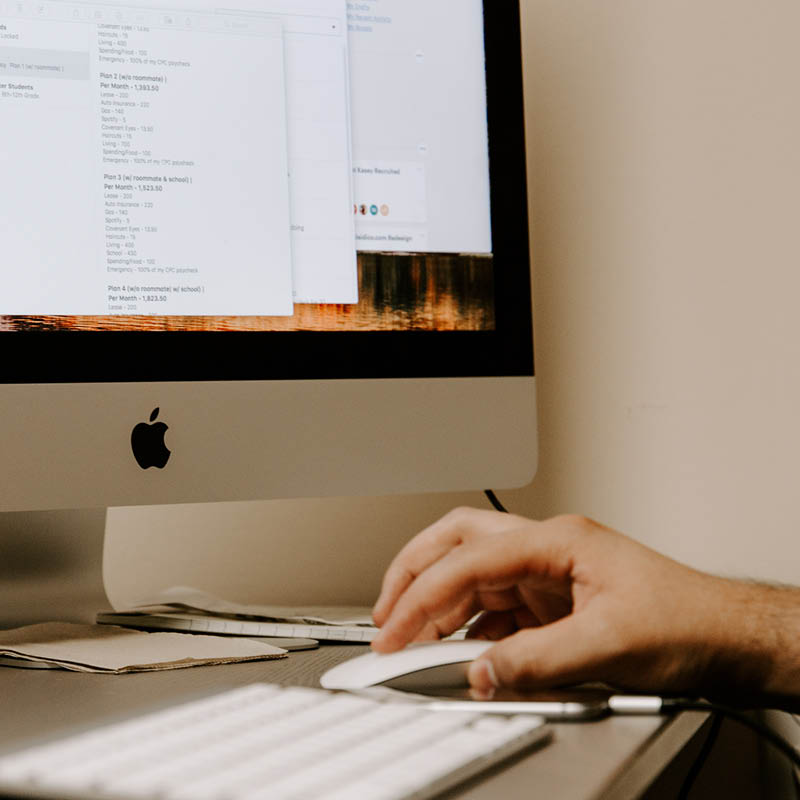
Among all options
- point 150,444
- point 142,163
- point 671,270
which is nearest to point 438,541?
point 150,444

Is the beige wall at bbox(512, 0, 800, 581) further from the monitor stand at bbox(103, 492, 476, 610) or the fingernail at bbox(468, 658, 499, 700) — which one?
the fingernail at bbox(468, 658, 499, 700)

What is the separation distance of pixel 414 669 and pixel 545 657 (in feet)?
0.23

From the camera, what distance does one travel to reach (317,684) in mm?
503

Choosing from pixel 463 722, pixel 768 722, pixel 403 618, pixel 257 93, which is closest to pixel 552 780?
pixel 463 722

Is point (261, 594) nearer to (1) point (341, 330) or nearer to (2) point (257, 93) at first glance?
(1) point (341, 330)

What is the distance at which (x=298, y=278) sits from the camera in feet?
2.31

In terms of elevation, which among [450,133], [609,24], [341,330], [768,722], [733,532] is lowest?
[768,722]

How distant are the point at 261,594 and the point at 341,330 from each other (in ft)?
1.33

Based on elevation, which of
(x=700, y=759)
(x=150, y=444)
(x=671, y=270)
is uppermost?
(x=671, y=270)

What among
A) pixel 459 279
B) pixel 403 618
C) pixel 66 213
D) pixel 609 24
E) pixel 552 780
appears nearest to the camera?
pixel 552 780

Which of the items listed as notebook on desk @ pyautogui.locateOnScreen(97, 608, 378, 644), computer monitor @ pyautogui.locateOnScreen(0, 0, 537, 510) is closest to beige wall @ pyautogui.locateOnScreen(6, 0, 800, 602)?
computer monitor @ pyautogui.locateOnScreen(0, 0, 537, 510)

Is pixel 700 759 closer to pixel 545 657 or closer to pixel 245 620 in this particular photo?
pixel 545 657

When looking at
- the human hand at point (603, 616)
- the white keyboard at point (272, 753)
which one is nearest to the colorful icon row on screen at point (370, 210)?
the human hand at point (603, 616)

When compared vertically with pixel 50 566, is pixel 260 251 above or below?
above
